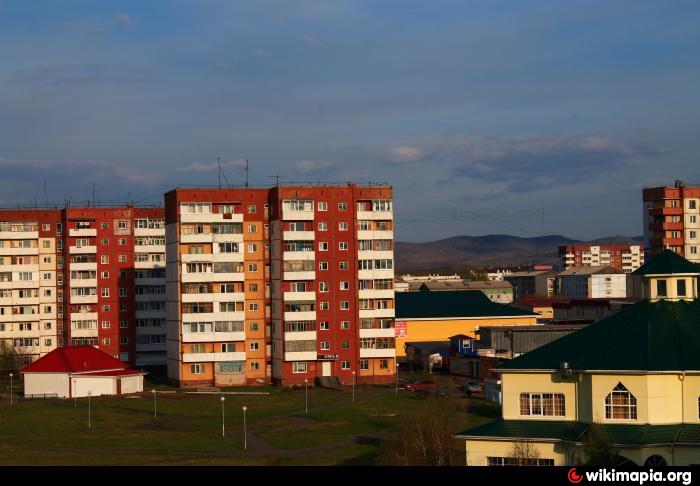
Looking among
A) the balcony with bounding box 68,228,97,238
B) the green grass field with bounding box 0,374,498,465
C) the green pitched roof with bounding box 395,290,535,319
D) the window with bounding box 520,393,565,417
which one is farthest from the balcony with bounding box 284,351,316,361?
the window with bounding box 520,393,565,417

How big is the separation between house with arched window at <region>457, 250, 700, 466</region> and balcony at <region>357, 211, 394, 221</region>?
5474cm

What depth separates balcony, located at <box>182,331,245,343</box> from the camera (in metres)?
93.2

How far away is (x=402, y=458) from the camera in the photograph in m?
37.7

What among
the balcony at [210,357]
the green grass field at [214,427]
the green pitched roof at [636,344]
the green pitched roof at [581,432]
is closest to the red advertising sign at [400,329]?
the green grass field at [214,427]

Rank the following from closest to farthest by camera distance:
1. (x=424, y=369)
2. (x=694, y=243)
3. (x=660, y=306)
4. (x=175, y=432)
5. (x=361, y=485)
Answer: (x=361, y=485) → (x=660, y=306) → (x=175, y=432) → (x=424, y=369) → (x=694, y=243)

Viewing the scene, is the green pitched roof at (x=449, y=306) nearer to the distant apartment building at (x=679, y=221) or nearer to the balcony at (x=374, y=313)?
the distant apartment building at (x=679, y=221)

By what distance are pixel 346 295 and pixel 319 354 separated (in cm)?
633

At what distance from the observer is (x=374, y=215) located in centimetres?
9575

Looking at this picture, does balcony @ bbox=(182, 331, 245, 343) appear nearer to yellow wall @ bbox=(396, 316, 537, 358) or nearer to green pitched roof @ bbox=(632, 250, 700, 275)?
yellow wall @ bbox=(396, 316, 537, 358)

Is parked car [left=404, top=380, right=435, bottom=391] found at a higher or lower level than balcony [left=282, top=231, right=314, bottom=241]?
lower

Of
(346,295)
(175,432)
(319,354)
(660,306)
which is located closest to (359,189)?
(346,295)

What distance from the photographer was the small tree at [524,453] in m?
35.2

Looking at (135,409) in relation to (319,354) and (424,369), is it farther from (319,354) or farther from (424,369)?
(424,369)

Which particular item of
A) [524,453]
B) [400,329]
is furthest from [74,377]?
[524,453]
